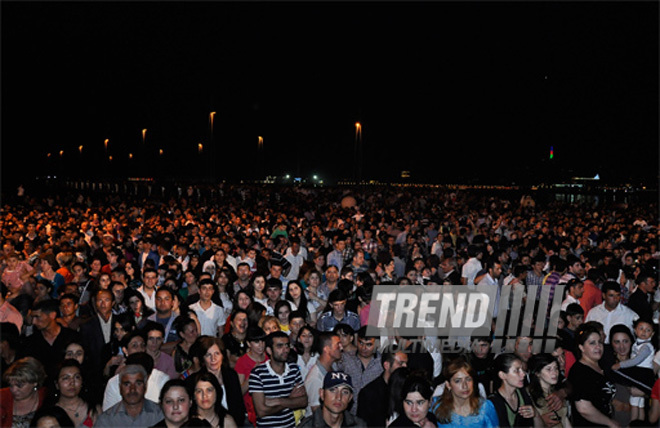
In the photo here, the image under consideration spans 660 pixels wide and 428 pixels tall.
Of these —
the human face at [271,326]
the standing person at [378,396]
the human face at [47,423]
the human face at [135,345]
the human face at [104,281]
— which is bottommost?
the standing person at [378,396]

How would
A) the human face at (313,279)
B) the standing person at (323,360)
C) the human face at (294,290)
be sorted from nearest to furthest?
the standing person at (323,360)
the human face at (294,290)
the human face at (313,279)

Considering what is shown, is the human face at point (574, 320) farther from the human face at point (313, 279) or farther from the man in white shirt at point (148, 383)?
the man in white shirt at point (148, 383)

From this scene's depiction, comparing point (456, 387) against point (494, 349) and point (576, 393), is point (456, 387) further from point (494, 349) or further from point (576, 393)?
point (494, 349)

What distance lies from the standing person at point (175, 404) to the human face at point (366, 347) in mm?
2308

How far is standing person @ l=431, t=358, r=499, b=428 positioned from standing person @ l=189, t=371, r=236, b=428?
5.71ft

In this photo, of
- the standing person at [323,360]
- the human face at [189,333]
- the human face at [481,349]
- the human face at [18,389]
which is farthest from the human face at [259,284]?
the human face at [18,389]

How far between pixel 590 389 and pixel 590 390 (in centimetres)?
1

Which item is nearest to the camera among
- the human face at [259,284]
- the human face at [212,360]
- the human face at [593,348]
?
the human face at [212,360]

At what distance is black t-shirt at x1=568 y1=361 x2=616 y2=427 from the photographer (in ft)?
18.8

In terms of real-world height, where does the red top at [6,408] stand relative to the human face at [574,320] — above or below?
below

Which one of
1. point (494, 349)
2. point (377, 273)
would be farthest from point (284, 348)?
point (377, 273)

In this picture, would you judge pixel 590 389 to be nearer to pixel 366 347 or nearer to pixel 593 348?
pixel 593 348

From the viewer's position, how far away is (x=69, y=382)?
532cm

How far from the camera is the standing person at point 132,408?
525 cm
